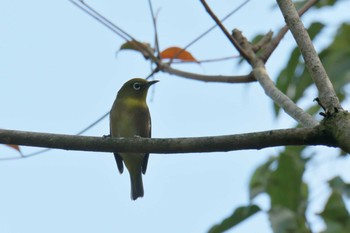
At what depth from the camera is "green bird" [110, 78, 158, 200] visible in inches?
245

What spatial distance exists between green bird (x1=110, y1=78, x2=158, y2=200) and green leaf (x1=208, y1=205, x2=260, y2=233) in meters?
2.06

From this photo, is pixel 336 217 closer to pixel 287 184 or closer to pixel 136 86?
pixel 287 184

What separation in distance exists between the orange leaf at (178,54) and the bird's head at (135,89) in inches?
75.5

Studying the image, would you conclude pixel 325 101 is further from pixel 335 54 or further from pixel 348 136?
pixel 335 54

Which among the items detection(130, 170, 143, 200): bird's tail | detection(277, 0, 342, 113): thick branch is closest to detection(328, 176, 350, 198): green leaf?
detection(277, 0, 342, 113): thick branch

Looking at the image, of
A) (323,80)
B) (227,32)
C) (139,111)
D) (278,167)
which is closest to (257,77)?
(227,32)

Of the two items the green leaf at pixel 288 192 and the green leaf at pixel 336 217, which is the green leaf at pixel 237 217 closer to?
the green leaf at pixel 288 192

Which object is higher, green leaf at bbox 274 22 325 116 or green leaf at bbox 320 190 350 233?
green leaf at bbox 274 22 325 116

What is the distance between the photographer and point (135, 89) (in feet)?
21.8

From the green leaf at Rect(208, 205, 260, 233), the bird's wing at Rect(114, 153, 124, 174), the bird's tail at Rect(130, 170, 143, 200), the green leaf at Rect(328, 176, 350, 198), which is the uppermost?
the bird's wing at Rect(114, 153, 124, 174)

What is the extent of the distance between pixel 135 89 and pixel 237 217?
2608 millimetres

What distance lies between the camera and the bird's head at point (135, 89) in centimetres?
662

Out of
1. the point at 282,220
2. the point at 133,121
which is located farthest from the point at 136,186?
the point at 282,220

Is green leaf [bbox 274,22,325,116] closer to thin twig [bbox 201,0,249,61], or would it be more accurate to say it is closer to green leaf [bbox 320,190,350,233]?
thin twig [bbox 201,0,249,61]
